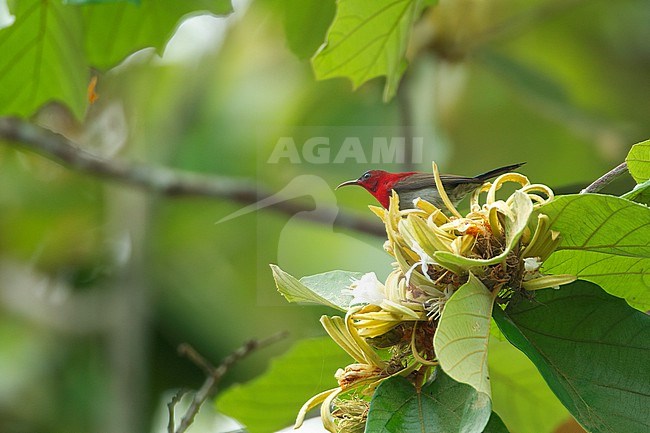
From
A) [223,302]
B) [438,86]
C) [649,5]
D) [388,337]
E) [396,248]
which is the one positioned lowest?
[223,302]

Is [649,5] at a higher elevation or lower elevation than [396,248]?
higher

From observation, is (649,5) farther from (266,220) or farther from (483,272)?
(483,272)

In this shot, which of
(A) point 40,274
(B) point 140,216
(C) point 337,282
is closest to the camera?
(C) point 337,282

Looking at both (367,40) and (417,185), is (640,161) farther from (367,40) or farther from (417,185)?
(417,185)

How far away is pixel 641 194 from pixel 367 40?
85 cm

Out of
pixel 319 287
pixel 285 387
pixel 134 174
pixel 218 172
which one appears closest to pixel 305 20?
pixel 285 387

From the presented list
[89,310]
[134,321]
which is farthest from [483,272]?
[89,310]

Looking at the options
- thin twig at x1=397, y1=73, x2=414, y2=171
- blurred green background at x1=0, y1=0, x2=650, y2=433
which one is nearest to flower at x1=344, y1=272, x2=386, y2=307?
thin twig at x1=397, y1=73, x2=414, y2=171

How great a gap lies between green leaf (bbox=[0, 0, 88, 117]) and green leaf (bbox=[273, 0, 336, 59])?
559 millimetres

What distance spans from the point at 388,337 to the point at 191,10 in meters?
1.30

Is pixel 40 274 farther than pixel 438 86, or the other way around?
pixel 40 274

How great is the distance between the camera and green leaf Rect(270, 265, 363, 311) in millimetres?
1303

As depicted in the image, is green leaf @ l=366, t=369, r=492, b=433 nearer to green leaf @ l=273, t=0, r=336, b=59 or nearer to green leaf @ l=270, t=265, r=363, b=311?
green leaf @ l=270, t=265, r=363, b=311

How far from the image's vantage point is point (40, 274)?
216 inches
